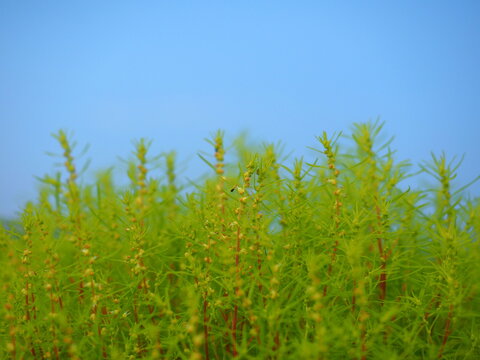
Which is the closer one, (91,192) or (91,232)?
(91,232)

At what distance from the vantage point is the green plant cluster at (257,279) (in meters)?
0.90

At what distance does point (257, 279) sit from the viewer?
0.95 meters

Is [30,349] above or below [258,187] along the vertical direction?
below

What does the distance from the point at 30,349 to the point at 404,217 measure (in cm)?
116

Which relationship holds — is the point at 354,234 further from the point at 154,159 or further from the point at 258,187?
the point at 154,159

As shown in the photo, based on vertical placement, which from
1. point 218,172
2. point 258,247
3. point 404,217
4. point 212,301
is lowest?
point 212,301

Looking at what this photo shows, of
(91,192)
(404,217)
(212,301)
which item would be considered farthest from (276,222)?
(91,192)

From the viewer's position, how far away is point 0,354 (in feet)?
3.61

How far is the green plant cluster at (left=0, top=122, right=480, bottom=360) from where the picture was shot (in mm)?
895

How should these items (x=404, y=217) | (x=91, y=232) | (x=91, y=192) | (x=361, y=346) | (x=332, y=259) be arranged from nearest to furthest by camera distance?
(x=361, y=346) < (x=332, y=259) < (x=91, y=232) < (x=404, y=217) < (x=91, y=192)

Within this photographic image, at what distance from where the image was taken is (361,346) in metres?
0.90

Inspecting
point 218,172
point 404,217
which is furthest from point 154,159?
point 404,217

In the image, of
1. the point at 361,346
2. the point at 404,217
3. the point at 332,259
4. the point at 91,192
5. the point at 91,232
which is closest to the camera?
the point at 361,346

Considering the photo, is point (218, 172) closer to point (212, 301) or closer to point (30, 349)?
point (212, 301)
